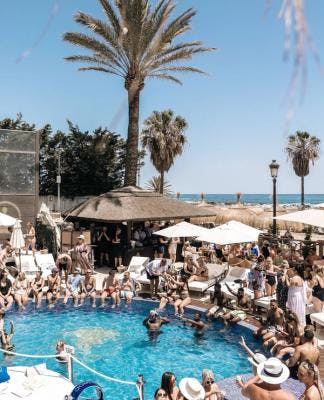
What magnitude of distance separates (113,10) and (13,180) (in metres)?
10.2

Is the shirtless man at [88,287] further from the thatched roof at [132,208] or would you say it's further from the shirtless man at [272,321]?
the shirtless man at [272,321]

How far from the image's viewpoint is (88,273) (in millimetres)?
15109

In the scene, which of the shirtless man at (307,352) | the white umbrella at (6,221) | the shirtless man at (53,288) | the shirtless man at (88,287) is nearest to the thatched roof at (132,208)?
the white umbrella at (6,221)

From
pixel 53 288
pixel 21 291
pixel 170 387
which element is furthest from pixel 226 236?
pixel 170 387

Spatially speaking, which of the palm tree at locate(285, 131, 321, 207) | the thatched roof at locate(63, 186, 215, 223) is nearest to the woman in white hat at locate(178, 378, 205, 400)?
the thatched roof at locate(63, 186, 215, 223)

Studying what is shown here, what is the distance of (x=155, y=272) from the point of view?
15117mm

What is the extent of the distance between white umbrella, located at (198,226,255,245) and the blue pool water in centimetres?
324

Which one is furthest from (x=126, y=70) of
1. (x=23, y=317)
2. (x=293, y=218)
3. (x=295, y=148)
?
(x=295, y=148)

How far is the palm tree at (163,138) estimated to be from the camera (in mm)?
38750

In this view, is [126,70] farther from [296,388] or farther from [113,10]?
[296,388]

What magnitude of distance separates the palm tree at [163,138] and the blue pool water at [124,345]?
25.4 meters

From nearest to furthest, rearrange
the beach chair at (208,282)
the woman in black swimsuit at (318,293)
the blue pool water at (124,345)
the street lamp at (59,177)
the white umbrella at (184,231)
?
the blue pool water at (124,345)
the woman in black swimsuit at (318,293)
the beach chair at (208,282)
the white umbrella at (184,231)
the street lamp at (59,177)

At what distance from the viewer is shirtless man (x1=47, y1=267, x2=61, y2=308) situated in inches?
570

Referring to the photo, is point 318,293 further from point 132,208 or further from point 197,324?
point 132,208
